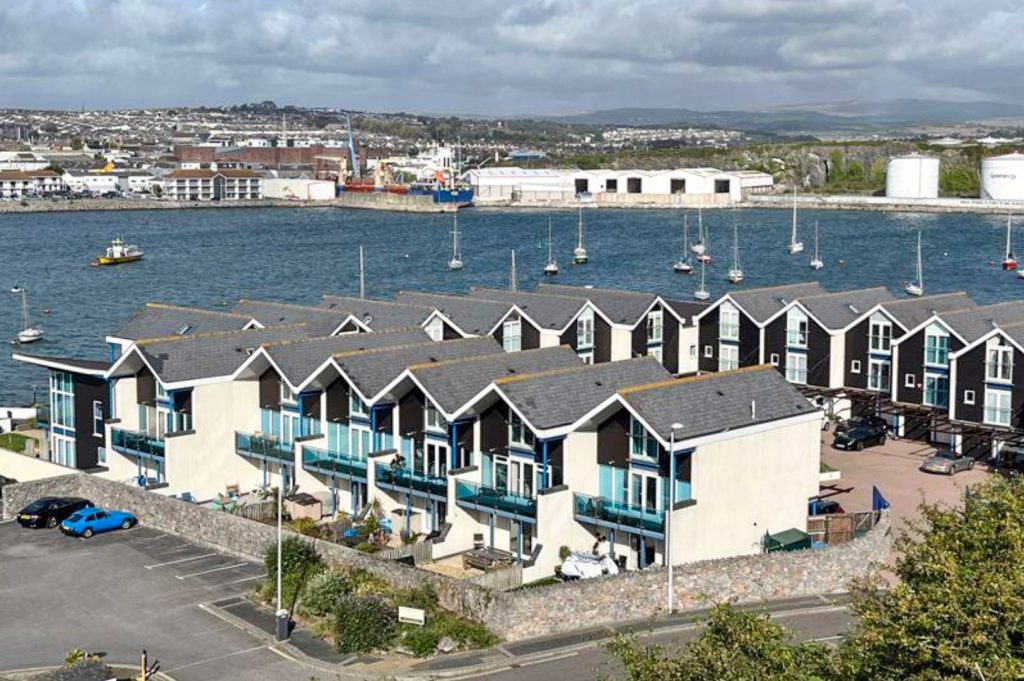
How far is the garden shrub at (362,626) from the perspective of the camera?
20250 mm

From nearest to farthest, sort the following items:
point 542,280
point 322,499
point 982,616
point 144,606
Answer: point 982,616, point 144,606, point 322,499, point 542,280

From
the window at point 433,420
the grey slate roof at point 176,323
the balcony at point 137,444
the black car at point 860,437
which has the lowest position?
the black car at point 860,437

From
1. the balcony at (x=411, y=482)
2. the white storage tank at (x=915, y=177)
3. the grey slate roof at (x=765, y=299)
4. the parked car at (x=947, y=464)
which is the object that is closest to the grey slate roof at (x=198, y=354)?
the balcony at (x=411, y=482)

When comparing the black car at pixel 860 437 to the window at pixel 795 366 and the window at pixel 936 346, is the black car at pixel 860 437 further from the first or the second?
the window at pixel 795 366

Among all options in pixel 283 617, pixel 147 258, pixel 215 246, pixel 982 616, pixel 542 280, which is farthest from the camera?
pixel 215 246

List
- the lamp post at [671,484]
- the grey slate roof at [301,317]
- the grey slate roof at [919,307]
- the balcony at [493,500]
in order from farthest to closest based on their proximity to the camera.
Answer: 1. the grey slate roof at [919,307]
2. the grey slate roof at [301,317]
3. the balcony at [493,500]
4. the lamp post at [671,484]

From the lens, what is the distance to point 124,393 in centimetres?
3156

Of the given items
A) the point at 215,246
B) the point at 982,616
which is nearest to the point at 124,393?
the point at 982,616

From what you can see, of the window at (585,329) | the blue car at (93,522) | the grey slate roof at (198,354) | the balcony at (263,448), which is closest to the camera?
the blue car at (93,522)

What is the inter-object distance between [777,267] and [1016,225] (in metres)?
50.9

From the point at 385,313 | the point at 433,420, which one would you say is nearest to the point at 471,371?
the point at 433,420

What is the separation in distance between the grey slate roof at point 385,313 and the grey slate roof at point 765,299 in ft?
30.0

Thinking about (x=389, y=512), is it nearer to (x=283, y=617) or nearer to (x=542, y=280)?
(x=283, y=617)

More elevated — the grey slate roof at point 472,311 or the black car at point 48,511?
the grey slate roof at point 472,311
